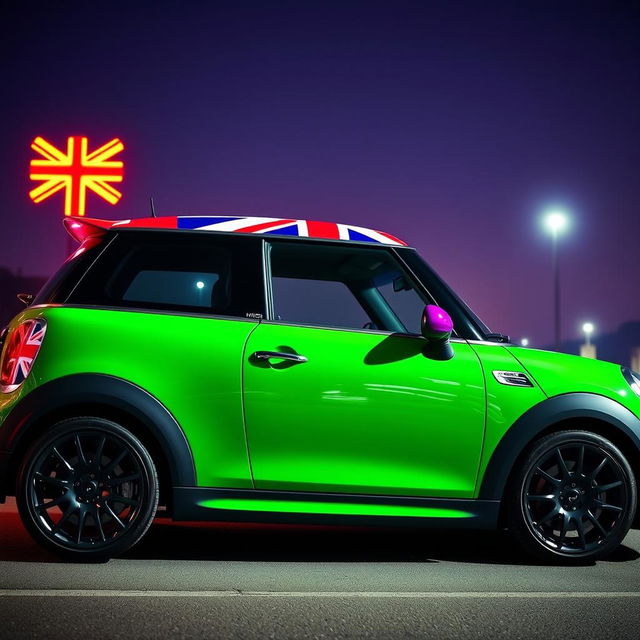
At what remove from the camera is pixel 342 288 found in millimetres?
5102

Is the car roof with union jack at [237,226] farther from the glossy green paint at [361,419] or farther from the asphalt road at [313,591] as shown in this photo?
the asphalt road at [313,591]

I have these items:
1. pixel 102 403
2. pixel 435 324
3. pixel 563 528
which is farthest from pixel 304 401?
pixel 563 528

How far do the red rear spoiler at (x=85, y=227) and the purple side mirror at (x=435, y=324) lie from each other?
1.85m

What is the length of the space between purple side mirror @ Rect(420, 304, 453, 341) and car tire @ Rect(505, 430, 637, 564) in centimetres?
81

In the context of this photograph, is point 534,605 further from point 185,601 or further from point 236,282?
point 236,282

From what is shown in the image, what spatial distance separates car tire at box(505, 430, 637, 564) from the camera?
431cm

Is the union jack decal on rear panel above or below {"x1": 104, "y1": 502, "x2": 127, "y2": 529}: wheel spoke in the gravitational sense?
above

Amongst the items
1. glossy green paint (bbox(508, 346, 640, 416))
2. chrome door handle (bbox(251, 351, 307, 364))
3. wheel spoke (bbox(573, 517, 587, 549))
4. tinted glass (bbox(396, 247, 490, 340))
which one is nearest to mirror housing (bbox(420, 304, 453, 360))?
tinted glass (bbox(396, 247, 490, 340))

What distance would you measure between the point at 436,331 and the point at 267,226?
1.18m

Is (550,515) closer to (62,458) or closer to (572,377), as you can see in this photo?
(572,377)

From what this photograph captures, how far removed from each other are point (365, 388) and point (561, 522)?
1322 millimetres

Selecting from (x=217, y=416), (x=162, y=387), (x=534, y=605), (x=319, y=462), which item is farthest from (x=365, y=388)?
(x=534, y=605)

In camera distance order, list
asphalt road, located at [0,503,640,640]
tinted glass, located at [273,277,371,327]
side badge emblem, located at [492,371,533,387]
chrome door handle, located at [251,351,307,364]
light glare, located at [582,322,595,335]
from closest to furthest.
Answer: asphalt road, located at [0,503,640,640] < chrome door handle, located at [251,351,307,364] < side badge emblem, located at [492,371,533,387] < tinted glass, located at [273,277,371,327] < light glare, located at [582,322,595,335]

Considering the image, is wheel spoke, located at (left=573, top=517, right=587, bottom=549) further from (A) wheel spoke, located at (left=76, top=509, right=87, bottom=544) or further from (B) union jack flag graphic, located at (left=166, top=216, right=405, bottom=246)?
(A) wheel spoke, located at (left=76, top=509, right=87, bottom=544)
